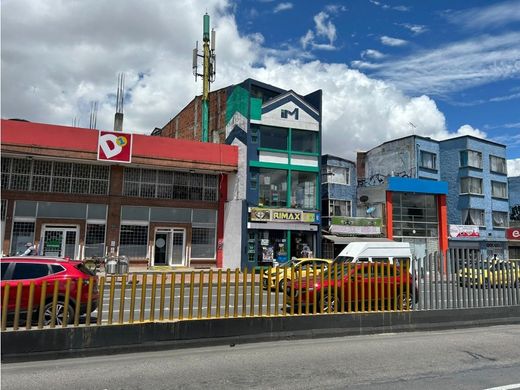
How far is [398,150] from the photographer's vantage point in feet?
131

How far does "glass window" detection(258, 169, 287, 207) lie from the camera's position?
92.2ft

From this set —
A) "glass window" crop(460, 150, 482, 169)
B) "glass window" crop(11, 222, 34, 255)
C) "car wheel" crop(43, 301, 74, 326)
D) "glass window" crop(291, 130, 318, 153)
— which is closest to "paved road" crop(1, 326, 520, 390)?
"car wheel" crop(43, 301, 74, 326)

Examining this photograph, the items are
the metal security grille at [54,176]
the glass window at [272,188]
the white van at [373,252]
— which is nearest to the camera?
the white van at [373,252]

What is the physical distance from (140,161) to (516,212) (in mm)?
42927

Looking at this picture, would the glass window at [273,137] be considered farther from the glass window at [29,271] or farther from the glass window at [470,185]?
the glass window at [470,185]

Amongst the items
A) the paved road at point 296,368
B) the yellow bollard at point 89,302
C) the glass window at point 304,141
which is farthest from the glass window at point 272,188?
the yellow bollard at point 89,302

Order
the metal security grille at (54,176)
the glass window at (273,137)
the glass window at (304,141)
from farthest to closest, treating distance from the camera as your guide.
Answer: the glass window at (304,141) < the glass window at (273,137) < the metal security grille at (54,176)

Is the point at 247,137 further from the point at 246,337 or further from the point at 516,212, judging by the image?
the point at 516,212

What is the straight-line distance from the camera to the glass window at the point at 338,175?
3426 centimetres

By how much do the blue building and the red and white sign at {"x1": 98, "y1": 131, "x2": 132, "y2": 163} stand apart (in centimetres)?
2891

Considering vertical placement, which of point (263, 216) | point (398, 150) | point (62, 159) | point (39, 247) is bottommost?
point (39, 247)

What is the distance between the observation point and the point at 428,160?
3997cm

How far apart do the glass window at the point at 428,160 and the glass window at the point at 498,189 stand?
22.6 feet

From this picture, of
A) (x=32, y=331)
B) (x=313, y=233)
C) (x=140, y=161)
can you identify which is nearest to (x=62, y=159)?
(x=140, y=161)
